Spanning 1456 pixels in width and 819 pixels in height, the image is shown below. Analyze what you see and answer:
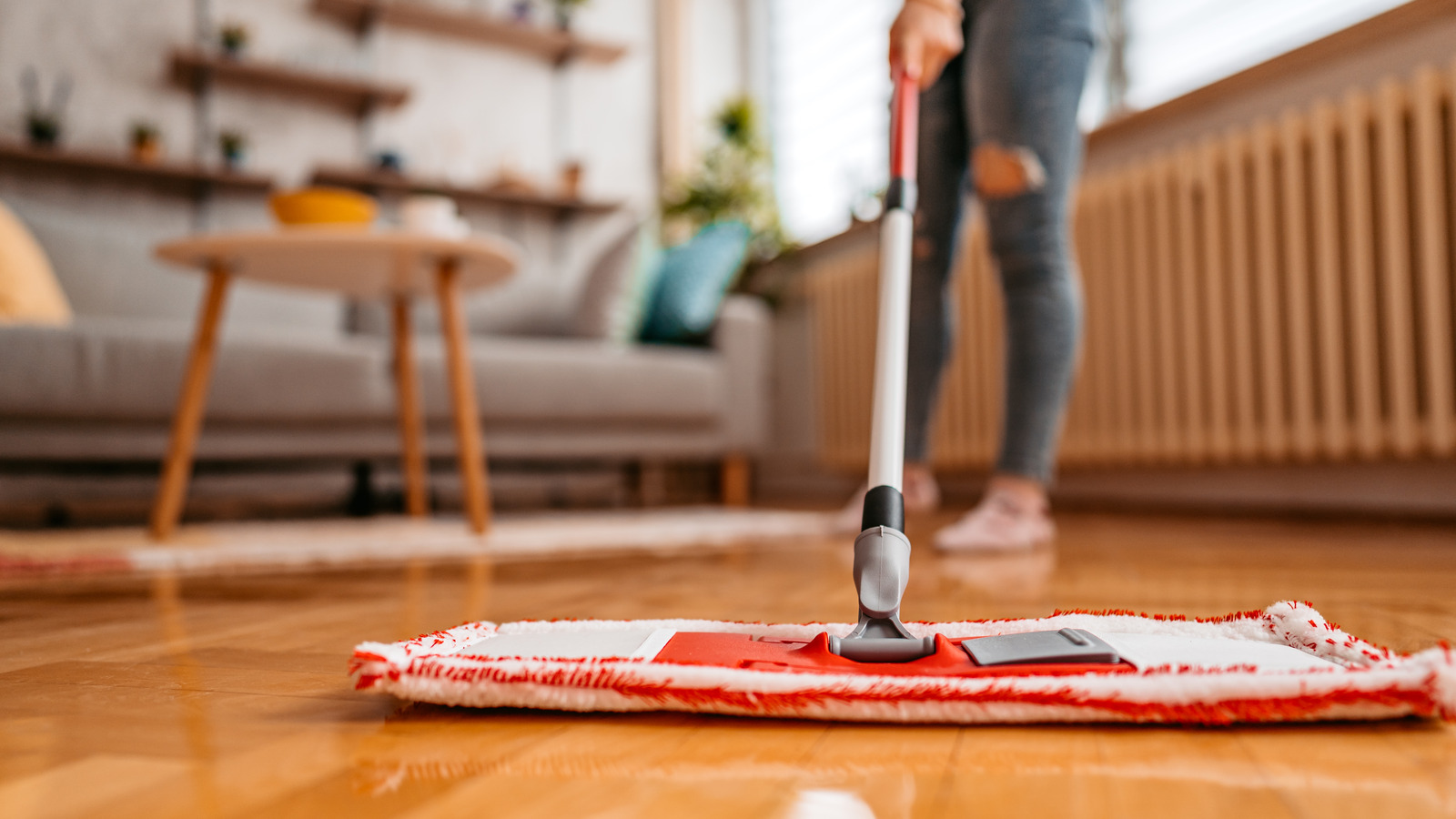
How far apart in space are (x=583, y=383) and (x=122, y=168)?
176cm

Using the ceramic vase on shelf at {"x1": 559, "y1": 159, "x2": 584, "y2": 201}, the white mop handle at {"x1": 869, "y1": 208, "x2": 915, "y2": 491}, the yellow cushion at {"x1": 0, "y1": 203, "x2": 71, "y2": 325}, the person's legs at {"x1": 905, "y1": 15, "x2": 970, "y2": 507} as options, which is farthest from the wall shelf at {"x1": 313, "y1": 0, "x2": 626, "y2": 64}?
the white mop handle at {"x1": 869, "y1": 208, "x2": 915, "y2": 491}

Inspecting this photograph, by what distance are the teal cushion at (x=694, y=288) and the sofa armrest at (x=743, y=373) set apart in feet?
0.18

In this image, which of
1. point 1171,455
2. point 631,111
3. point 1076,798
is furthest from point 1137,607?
point 631,111

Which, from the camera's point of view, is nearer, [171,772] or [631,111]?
[171,772]

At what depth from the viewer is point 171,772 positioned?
0.36 metres

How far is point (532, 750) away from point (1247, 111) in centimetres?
221

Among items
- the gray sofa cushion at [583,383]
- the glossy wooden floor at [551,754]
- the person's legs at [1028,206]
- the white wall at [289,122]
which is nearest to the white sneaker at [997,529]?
the person's legs at [1028,206]

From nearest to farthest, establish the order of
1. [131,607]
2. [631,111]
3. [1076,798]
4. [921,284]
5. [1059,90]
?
[1076,798]
[131,607]
[1059,90]
[921,284]
[631,111]

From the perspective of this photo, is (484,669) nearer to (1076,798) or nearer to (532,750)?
(532,750)

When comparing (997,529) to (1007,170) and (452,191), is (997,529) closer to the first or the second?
(1007,170)

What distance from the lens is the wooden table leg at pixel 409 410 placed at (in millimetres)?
1960

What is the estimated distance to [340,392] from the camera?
2.03 metres

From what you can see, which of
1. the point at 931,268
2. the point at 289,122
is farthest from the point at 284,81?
the point at 931,268

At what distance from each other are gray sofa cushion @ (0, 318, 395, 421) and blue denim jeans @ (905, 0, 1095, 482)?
1.35 m
